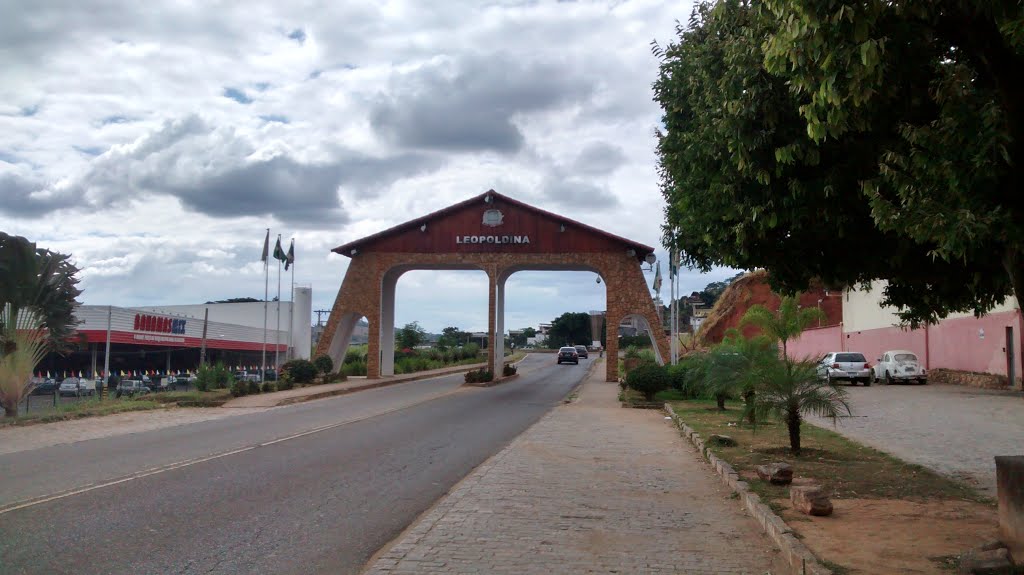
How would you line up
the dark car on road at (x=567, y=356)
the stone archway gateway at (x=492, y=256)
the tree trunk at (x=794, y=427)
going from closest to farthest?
the tree trunk at (x=794, y=427), the stone archway gateway at (x=492, y=256), the dark car on road at (x=567, y=356)

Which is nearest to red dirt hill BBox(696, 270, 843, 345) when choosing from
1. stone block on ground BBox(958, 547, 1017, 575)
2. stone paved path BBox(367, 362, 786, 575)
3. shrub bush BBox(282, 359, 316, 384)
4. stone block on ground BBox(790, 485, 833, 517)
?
shrub bush BBox(282, 359, 316, 384)

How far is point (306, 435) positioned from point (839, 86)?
41.1ft

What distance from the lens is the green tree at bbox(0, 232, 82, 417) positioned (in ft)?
60.6

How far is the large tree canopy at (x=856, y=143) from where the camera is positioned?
586 centimetres

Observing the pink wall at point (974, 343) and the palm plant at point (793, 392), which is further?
the pink wall at point (974, 343)

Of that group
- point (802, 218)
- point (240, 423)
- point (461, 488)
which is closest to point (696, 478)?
point (461, 488)

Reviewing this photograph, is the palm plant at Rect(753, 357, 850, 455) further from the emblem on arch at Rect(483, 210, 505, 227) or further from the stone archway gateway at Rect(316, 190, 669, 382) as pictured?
the emblem on arch at Rect(483, 210, 505, 227)

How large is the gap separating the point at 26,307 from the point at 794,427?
699 inches

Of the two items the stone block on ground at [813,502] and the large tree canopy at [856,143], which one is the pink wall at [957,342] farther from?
the stone block on ground at [813,502]

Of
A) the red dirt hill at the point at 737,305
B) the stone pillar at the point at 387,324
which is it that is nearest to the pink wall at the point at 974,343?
the red dirt hill at the point at 737,305

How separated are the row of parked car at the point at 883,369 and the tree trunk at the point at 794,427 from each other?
21413mm

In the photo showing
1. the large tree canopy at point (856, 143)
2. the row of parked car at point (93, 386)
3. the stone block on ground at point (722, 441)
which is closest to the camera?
the large tree canopy at point (856, 143)

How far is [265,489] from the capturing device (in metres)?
9.84

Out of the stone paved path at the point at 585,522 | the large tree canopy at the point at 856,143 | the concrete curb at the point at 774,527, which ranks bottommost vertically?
the stone paved path at the point at 585,522
